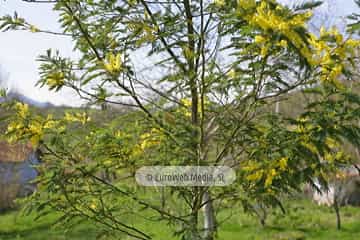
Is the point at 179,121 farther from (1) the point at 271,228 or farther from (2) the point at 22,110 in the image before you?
(1) the point at 271,228

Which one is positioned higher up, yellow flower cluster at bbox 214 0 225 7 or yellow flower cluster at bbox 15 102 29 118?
yellow flower cluster at bbox 214 0 225 7

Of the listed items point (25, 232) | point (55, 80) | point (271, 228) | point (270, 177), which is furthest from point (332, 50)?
point (25, 232)

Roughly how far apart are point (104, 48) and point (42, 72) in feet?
1.03

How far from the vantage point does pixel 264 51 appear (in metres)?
1.51

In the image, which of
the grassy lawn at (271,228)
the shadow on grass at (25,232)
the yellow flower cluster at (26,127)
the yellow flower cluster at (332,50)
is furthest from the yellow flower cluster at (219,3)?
the shadow on grass at (25,232)

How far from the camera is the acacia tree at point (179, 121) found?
182cm

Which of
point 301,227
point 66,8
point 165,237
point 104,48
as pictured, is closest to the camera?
point 66,8

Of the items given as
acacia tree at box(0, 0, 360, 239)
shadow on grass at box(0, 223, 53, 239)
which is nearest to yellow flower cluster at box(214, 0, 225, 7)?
acacia tree at box(0, 0, 360, 239)

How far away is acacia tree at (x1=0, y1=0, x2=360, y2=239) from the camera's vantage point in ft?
5.98

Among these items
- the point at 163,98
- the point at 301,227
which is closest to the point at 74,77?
the point at 163,98

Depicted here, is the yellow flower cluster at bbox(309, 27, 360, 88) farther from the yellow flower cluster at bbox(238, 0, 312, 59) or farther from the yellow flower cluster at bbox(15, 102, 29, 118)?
the yellow flower cluster at bbox(15, 102, 29, 118)

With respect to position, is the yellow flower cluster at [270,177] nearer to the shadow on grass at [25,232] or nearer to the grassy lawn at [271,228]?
the grassy lawn at [271,228]

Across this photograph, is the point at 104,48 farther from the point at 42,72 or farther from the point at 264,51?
the point at 264,51

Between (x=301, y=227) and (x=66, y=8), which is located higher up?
(x=66, y=8)
